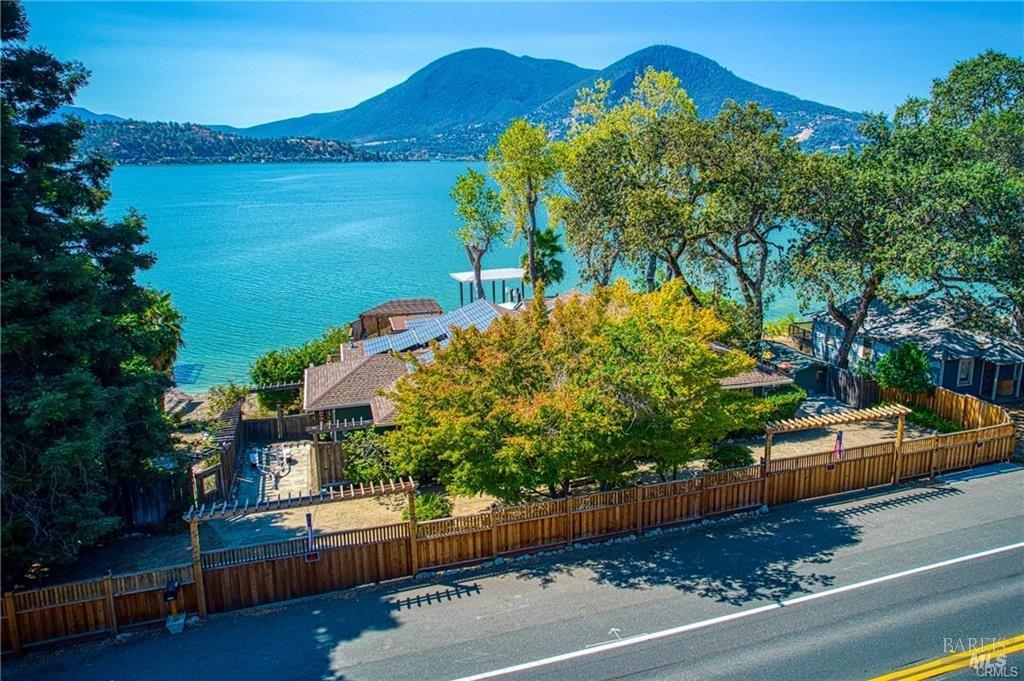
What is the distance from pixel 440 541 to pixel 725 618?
19.9 feet

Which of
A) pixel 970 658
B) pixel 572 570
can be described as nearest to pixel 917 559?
pixel 970 658

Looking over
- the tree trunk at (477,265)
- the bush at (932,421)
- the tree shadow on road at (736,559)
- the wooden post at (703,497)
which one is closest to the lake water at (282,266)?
the tree trunk at (477,265)

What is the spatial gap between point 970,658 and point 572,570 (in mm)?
7429

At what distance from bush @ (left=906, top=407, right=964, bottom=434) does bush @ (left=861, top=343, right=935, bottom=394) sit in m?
0.80

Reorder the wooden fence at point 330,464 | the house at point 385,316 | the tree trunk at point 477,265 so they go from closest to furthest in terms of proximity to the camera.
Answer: the wooden fence at point 330,464, the house at point 385,316, the tree trunk at point 477,265

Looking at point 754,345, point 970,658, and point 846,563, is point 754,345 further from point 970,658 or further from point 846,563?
point 970,658

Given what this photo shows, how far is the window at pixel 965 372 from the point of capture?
2837 cm

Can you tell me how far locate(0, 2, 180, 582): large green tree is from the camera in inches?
535

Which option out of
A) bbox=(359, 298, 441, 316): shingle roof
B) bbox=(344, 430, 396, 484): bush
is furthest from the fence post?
bbox=(359, 298, 441, 316): shingle roof

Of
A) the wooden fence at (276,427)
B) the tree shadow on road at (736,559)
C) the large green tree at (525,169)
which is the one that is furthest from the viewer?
the large green tree at (525,169)

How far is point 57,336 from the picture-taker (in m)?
14.4

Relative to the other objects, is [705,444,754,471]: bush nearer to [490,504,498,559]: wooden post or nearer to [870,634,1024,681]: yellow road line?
[490,504,498,559]: wooden post

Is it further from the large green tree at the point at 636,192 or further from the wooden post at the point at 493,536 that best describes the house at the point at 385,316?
the wooden post at the point at 493,536

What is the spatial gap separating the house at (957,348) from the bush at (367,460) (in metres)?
21.4
